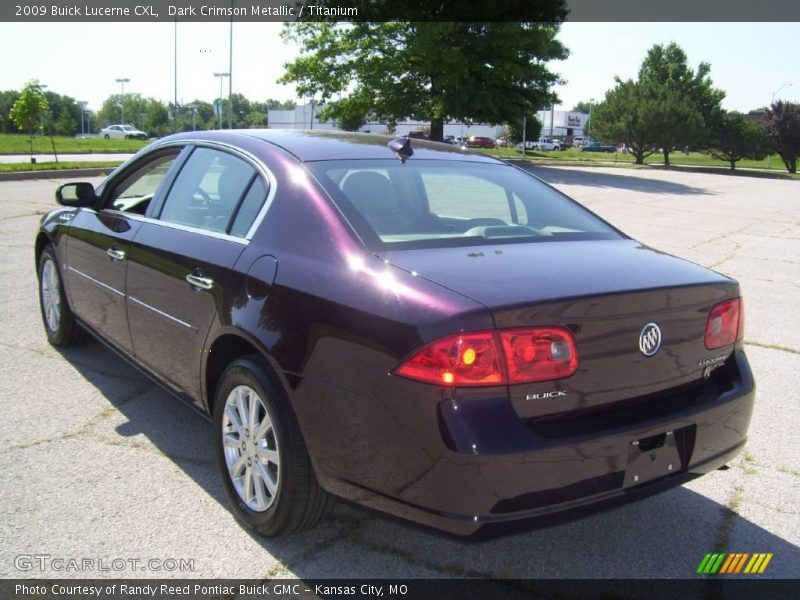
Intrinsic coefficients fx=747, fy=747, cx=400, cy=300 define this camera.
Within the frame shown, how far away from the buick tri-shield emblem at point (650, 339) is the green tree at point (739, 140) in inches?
2351

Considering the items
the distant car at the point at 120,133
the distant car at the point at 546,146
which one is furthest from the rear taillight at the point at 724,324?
the distant car at the point at 546,146

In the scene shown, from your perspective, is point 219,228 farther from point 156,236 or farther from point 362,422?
point 362,422

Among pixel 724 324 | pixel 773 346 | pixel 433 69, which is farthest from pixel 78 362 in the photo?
pixel 433 69

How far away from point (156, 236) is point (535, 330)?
219 cm

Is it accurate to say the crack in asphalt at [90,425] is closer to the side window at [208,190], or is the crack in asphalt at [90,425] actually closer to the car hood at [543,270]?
the side window at [208,190]

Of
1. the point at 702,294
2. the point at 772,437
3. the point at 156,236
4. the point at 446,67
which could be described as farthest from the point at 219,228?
the point at 446,67

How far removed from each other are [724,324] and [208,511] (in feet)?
7.34

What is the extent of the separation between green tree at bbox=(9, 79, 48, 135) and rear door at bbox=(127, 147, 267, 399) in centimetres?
2340

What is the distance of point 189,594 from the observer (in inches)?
102

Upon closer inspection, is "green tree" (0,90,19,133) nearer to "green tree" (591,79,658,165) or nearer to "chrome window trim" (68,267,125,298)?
"green tree" (591,79,658,165)

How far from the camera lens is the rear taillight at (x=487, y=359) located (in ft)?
7.40

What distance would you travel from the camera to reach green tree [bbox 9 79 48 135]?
23.9 meters

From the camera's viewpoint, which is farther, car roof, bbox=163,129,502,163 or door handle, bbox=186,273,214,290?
car roof, bbox=163,129,502,163

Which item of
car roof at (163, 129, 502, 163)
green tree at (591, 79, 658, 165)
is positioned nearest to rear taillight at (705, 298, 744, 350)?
car roof at (163, 129, 502, 163)
